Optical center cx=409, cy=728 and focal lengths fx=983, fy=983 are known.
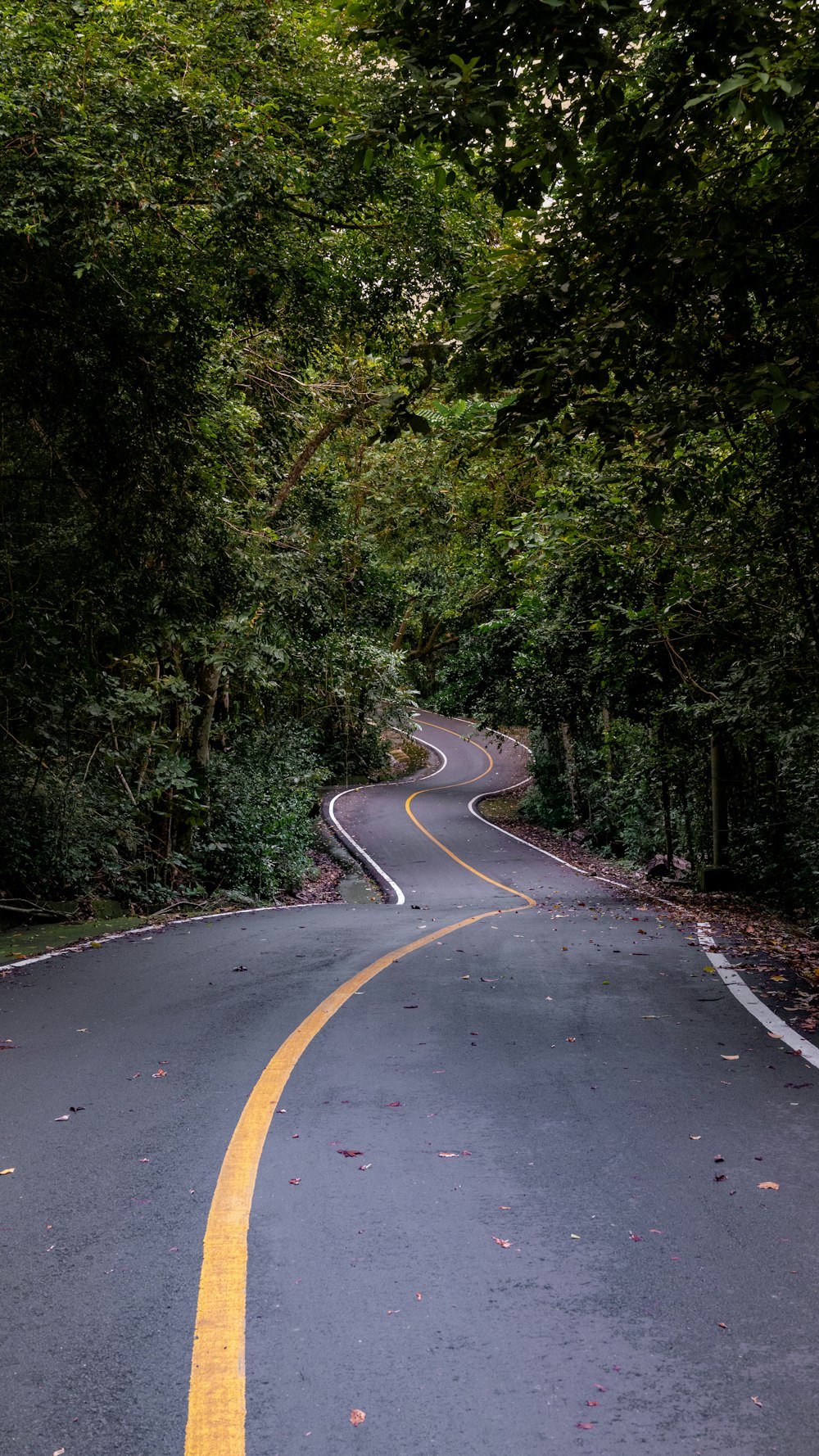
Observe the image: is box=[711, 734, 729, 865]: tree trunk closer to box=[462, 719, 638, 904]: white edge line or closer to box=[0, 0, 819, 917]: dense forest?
box=[0, 0, 819, 917]: dense forest

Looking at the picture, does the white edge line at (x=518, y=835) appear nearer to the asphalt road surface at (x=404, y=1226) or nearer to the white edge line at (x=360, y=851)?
the white edge line at (x=360, y=851)

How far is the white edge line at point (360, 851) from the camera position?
20578mm

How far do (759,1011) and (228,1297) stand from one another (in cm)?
519

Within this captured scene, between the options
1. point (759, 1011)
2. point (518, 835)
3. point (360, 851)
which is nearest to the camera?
point (759, 1011)

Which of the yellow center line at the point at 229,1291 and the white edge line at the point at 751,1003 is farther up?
the yellow center line at the point at 229,1291

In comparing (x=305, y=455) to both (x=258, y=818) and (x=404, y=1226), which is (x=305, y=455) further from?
(x=404, y=1226)

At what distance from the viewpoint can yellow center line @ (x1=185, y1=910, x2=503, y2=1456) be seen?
8.33 ft

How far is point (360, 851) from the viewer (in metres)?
27.9

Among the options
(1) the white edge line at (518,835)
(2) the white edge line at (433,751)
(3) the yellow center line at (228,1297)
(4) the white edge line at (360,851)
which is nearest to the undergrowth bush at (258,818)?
(4) the white edge line at (360,851)

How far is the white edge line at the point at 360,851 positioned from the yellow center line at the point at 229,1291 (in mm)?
13522

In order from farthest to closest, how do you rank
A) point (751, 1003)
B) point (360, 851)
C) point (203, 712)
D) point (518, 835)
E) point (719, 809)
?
point (518, 835)
point (360, 851)
point (203, 712)
point (719, 809)
point (751, 1003)

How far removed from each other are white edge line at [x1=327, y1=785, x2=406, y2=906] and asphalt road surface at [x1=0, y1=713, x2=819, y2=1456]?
40.1ft

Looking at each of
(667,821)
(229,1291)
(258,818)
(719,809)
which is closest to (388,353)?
(229,1291)

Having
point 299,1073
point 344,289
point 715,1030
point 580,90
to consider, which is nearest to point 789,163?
point 580,90
